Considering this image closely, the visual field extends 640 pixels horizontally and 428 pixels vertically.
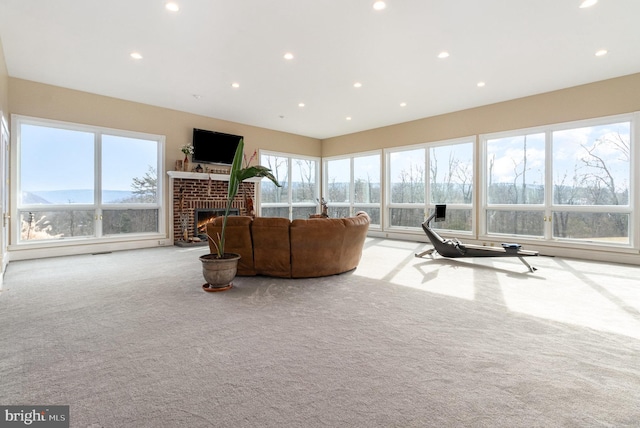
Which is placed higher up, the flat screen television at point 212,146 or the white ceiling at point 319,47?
the white ceiling at point 319,47

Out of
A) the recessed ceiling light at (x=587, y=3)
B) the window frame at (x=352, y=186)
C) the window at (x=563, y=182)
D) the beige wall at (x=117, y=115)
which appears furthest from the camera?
the window frame at (x=352, y=186)

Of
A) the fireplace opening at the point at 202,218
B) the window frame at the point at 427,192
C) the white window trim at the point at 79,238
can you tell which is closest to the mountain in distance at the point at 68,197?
the white window trim at the point at 79,238

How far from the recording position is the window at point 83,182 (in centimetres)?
532

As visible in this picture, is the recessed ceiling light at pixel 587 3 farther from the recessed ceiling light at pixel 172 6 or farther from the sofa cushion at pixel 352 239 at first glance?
the recessed ceiling light at pixel 172 6

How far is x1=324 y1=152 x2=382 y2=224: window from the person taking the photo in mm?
8688

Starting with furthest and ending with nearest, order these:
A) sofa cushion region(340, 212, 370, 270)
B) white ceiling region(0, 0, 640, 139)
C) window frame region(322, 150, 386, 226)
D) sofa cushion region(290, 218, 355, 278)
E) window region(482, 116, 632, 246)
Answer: window frame region(322, 150, 386, 226) < window region(482, 116, 632, 246) < sofa cushion region(340, 212, 370, 270) < sofa cushion region(290, 218, 355, 278) < white ceiling region(0, 0, 640, 139)

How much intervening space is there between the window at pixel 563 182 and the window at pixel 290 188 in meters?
5.04

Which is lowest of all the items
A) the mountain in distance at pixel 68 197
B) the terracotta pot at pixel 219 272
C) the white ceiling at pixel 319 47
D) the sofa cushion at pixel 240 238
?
the terracotta pot at pixel 219 272

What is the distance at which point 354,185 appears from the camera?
9266 mm

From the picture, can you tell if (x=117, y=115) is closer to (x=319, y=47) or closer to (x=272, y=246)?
(x=319, y=47)

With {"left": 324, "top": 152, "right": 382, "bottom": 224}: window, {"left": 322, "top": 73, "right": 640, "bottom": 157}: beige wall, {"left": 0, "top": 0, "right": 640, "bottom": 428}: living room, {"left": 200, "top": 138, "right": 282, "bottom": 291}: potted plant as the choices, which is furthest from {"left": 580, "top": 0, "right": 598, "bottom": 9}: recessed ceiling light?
{"left": 324, "top": 152, "right": 382, "bottom": 224}: window

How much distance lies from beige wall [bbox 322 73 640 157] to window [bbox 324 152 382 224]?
60 centimetres

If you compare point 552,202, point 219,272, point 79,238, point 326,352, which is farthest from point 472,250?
point 79,238

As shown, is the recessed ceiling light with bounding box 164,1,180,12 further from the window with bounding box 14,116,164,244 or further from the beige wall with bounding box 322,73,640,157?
the beige wall with bounding box 322,73,640,157
